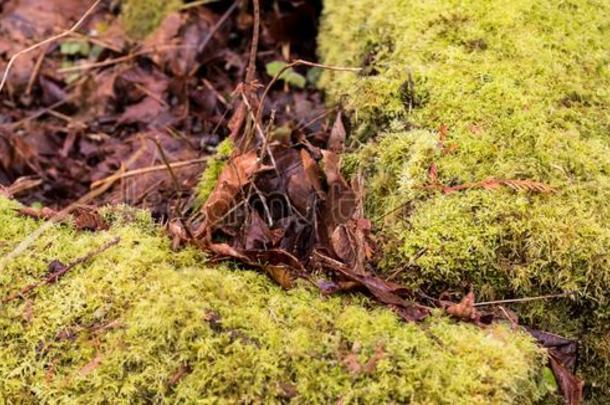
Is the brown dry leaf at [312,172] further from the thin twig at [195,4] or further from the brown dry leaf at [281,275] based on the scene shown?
the thin twig at [195,4]

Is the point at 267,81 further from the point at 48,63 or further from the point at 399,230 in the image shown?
the point at 399,230

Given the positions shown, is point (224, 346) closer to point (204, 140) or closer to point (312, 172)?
point (312, 172)

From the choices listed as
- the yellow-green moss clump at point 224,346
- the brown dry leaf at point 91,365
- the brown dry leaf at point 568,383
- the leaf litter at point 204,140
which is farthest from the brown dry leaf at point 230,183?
the brown dry leaf at point 568,383

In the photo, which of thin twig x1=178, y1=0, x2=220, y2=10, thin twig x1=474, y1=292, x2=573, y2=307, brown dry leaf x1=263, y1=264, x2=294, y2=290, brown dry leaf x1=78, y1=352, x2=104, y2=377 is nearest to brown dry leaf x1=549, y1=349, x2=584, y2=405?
thin twig x1=474, y1=292, x2=573, y2=307

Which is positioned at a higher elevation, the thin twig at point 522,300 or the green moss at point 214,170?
the green moss at point 214,170

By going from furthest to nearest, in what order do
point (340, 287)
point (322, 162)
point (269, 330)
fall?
point (322, 162), point (340, 287), point (269, 330)

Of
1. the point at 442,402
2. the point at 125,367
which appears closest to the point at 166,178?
the point at 125,367

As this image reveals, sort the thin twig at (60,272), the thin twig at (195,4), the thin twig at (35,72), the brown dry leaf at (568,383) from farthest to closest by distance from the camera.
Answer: the thin twig at (195,4) → the thin twig at (35,72) → the thin twig at (60,272) → the brown dry leaf at (568,383)
